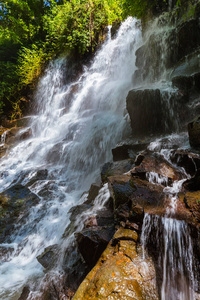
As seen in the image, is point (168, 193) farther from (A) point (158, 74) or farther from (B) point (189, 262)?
(A) point (158, 74)

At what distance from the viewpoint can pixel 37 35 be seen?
16469mm

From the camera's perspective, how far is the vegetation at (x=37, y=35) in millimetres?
13906

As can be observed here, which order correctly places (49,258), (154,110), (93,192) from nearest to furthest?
(49,258), (93,192), (154,110)

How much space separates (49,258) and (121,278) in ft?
7.15

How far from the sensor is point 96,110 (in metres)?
10.8

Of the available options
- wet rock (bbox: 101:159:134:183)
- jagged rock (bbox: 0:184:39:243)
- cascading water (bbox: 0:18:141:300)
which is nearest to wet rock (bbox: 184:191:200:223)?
wet rock (bbox: 101:159:134:183)

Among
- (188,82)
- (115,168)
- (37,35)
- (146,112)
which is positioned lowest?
(115,168)

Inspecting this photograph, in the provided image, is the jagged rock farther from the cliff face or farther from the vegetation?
the vegetation

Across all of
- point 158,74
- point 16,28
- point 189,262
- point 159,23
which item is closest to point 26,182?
point 189,262

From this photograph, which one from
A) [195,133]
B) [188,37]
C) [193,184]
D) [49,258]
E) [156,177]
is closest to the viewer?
[193,184]

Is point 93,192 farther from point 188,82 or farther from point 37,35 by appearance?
Result: point 37,35

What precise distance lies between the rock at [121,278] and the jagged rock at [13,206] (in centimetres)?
384

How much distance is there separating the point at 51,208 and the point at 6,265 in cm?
183

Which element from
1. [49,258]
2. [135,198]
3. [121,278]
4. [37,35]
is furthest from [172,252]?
[37,35]
